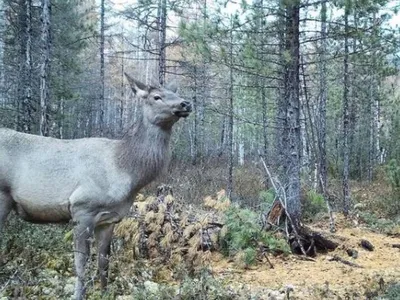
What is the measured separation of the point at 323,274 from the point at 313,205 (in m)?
5.21

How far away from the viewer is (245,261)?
6.90 m

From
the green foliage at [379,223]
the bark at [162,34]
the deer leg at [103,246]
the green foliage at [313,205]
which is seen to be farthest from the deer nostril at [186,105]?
the bark at [162,34]

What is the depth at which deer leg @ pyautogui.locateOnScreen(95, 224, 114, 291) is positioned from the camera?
16.2 feet

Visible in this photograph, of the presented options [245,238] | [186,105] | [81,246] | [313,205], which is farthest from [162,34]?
[81,246]

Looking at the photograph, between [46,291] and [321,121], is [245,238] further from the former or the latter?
[321,121]

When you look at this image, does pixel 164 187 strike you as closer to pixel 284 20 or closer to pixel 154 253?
pixel 154 253

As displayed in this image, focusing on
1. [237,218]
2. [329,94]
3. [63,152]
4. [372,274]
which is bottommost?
[372,274]

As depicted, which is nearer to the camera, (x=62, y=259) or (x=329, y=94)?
(x=62, y=259)

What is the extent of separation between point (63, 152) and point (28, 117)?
694cm

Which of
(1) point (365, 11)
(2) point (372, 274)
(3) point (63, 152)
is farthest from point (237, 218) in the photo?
(1) point (365, 11)

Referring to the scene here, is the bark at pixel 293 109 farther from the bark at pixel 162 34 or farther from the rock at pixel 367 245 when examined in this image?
the bark at pixel 162 34

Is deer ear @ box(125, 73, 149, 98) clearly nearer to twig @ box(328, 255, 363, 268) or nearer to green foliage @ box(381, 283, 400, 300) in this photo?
green foliage @ box(381, 283, 400, 300)

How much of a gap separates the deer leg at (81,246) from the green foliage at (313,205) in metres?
7.71

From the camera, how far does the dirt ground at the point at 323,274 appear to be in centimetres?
570
